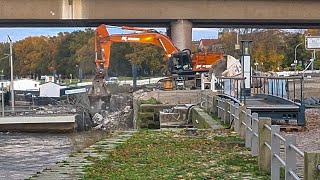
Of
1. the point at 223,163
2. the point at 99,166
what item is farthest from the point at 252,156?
the point at 99,166

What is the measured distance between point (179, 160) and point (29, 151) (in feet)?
57.5

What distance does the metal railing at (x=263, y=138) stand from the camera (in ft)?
27.5

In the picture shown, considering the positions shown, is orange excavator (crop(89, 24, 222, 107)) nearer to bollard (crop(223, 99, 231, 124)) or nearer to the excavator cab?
the excavator cab

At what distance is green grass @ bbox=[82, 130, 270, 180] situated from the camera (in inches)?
448

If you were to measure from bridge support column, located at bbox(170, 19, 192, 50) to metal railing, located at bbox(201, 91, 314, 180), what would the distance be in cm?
3483

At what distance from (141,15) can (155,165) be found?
44.8m

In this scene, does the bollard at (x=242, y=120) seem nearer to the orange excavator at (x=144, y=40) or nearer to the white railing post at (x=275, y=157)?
the white railing post at (x=275, y=157)

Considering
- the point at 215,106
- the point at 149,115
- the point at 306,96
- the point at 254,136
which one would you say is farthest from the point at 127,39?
the point at 254,136

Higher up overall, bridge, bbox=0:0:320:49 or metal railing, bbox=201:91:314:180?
bridge, bbox=0:0:320:49

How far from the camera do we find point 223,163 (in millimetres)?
12586

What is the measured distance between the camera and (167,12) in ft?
187

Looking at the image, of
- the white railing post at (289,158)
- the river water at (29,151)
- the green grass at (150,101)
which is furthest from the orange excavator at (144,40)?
the white railing post at (289,158)

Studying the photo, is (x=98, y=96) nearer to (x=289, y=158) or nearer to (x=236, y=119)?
(x=236, y=119)

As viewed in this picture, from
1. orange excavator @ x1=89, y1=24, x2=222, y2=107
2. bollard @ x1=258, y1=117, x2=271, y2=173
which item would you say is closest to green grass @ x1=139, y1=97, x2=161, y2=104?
orange excavator @ x1=89, y1=24, x2=222, y2=107
